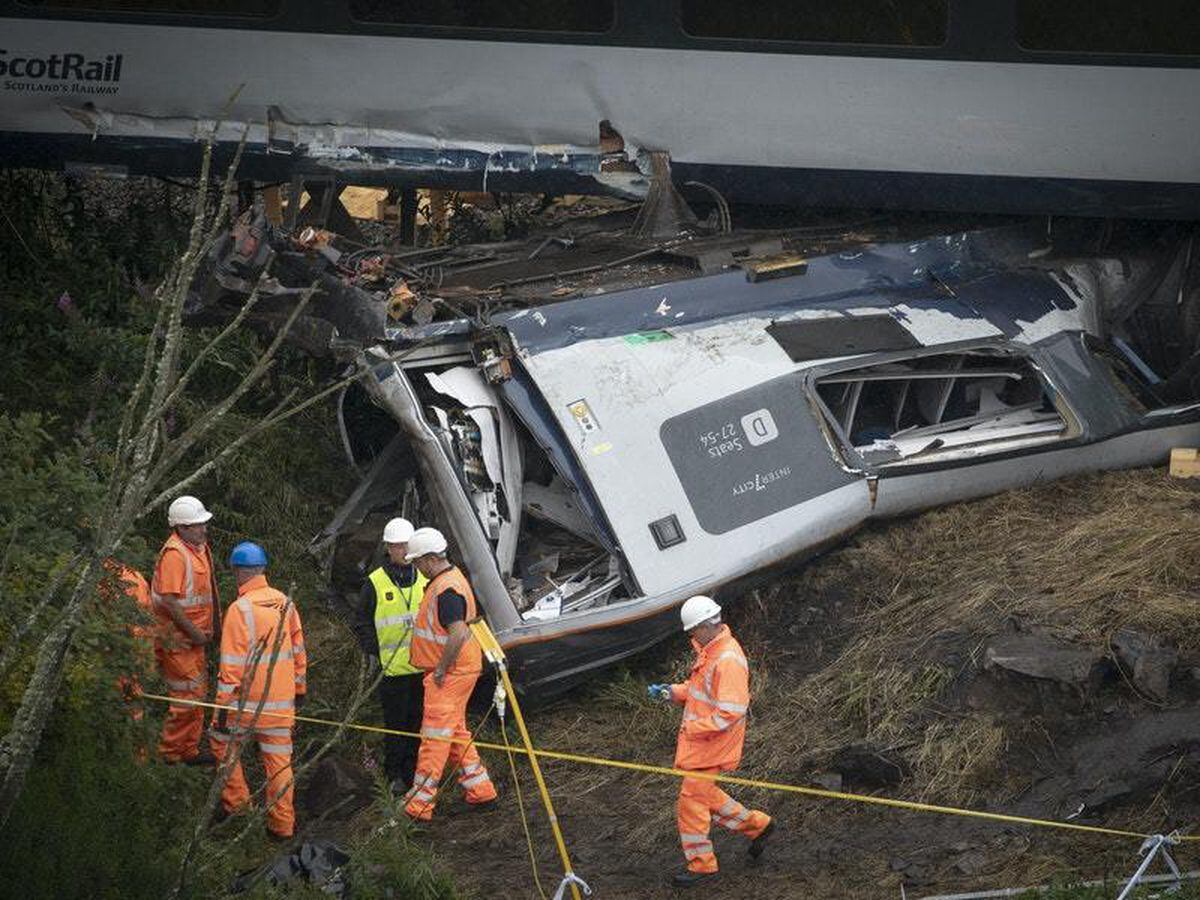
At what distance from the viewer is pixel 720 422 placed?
30.8ft

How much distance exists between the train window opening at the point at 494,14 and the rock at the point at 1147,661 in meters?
5.04

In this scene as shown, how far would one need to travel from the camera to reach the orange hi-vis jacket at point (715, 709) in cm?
755

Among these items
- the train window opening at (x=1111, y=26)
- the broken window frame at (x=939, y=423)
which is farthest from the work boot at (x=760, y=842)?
the train window opening at (x=1111, y=26)

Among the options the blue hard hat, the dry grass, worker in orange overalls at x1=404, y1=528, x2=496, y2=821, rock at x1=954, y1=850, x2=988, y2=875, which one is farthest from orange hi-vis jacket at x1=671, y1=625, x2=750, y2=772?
the blue hard hat

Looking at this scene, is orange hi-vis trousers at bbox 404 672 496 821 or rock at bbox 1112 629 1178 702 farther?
orange hi-vis trousers at bbox 404 672 496 821

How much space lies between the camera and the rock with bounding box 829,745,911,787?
8.11 meters

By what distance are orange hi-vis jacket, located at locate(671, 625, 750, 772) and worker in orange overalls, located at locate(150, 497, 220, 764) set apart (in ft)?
8.01

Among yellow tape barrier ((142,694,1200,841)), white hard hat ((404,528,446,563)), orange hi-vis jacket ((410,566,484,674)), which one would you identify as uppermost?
white hard hat ((404,528,446,563))

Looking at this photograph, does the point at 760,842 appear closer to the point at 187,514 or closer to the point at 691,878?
the point at 691,878

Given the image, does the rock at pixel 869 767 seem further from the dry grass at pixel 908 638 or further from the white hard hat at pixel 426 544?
the white hard hat at pixel 426 544

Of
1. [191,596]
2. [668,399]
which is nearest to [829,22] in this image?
[668,399]

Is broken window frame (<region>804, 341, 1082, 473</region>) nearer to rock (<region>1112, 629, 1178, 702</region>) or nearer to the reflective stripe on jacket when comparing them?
rock (<region>1112, 629, 1178, 702</region>)

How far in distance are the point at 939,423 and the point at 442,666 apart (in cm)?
336

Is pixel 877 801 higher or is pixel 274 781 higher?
pixel 877 801
